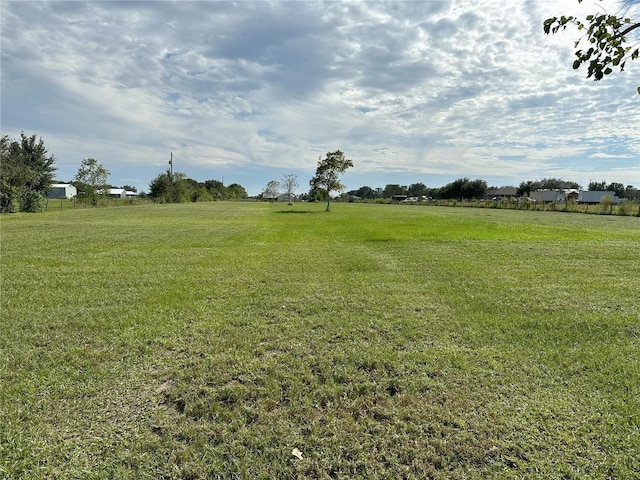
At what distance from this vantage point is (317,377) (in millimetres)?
2953

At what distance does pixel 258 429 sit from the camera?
91.4 inches

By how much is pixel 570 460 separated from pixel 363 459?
1267 mm

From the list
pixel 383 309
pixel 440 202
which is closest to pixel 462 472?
pixel 383 309

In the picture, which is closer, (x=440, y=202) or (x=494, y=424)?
(x=494, y=424)

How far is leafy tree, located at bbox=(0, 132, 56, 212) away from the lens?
2320cm

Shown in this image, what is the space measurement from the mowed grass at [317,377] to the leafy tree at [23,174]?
918 inches

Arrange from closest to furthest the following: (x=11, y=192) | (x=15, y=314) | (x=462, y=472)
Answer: (x=462, y=472), (x=15, y=314), (x=11, y=192)

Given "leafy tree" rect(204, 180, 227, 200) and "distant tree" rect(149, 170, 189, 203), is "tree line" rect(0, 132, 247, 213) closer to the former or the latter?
"distant tree" rect(149, 170, 189, 203)

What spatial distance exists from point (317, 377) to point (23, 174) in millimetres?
30958

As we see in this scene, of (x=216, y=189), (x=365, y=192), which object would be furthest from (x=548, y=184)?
(x=216, y=189)

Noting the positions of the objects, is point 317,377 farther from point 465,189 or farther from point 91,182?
point 465,189

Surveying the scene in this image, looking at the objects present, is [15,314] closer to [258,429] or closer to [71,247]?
[258,429]

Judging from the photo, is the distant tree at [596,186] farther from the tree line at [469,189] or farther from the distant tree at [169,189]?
the distant tree at [169,189]

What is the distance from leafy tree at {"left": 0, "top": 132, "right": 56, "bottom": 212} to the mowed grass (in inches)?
918
